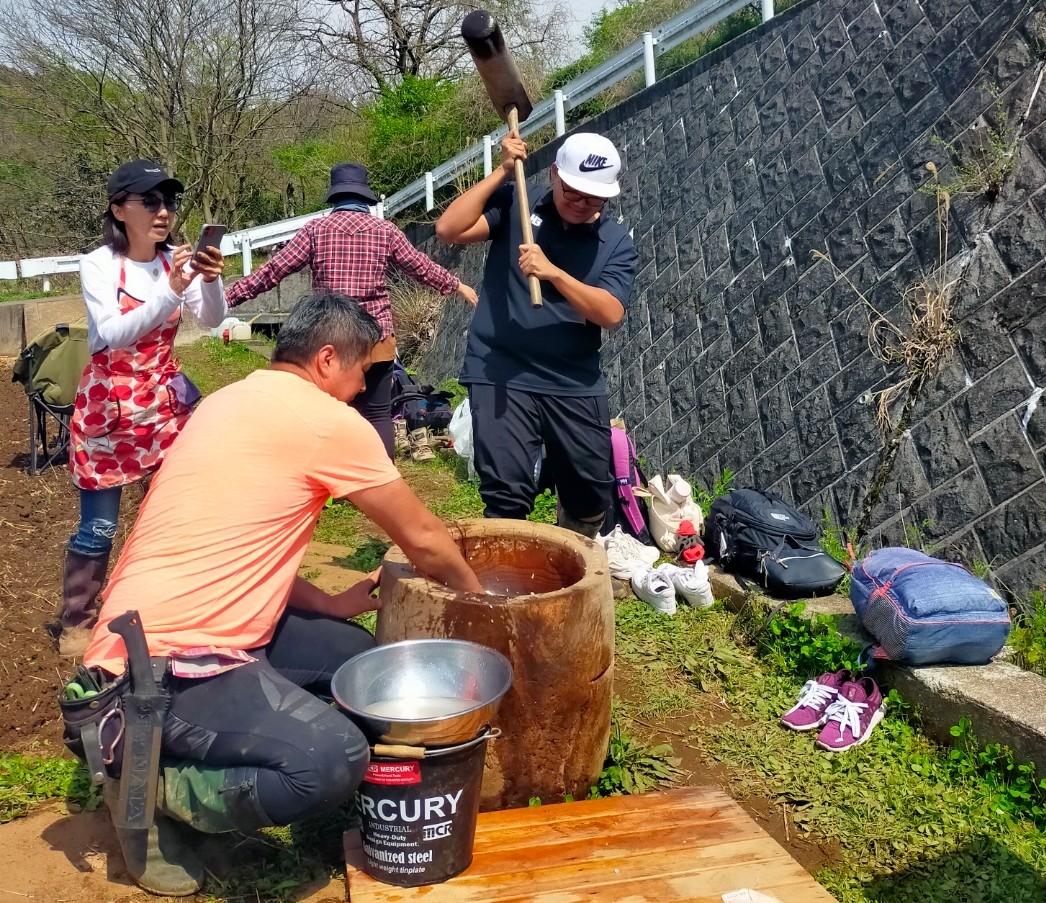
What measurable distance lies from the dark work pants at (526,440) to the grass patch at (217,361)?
6892mm

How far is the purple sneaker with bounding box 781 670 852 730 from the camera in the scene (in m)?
3.46

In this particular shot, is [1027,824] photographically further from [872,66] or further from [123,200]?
[872,66]

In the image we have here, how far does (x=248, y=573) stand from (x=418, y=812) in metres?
0.75

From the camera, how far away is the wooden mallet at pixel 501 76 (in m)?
3.58

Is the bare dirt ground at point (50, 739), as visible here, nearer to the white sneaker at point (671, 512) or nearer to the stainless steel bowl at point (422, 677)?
the stainless steel bowl at point (422, 677)

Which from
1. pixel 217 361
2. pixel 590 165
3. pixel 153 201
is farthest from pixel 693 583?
pixel 217 361

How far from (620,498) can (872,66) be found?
304 cm

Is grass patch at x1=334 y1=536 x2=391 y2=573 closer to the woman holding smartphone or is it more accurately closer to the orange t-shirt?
the woman holding smartphone

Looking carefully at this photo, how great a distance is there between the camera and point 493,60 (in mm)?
3828

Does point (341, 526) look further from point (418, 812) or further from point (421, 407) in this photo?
point (418, 812)

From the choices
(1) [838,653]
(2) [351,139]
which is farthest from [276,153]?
(1) [838,653]

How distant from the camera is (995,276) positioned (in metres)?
4.28

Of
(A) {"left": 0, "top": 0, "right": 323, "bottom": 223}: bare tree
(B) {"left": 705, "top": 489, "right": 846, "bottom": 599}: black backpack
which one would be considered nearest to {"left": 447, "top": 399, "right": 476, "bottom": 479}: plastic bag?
(B) {"left": 705, "top": 489, "right": 846, "bottom": 599}: black backpack

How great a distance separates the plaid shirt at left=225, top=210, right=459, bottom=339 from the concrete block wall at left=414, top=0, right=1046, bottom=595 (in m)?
2.32
